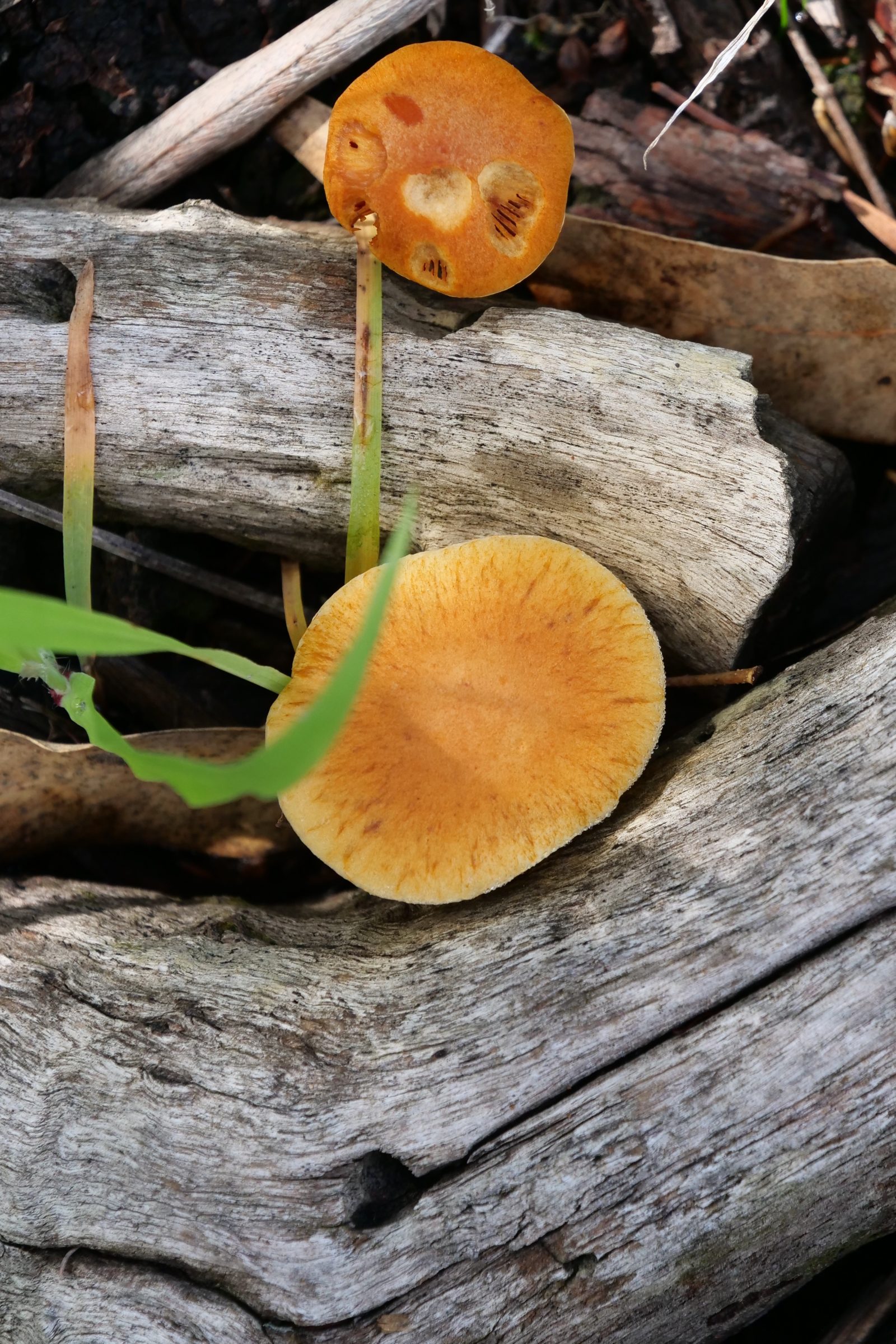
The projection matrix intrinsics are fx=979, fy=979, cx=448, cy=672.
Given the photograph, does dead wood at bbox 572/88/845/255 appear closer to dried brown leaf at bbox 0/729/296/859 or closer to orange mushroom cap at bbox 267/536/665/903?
orange mushroom cap at bbox 267/536/665/903

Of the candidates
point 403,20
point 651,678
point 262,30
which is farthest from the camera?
point 262,30

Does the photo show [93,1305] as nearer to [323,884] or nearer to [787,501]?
[323,884]

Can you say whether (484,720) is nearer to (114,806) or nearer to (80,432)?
A: (114,806)

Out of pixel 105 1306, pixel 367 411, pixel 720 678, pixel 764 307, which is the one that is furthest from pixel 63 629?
pixel 764 307

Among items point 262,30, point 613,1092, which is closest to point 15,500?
point 262,30

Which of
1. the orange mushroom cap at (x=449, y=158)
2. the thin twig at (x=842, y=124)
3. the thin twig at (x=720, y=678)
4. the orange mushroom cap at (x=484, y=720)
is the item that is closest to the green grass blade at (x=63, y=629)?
the orange mushroom cap at (x=484, y=720)

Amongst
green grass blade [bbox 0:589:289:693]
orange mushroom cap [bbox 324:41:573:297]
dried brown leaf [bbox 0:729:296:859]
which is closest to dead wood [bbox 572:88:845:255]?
orange mushroom cap [bbox 324:41:573:297]

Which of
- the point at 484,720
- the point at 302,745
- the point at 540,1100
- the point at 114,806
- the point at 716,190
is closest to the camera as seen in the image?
the point at 302,745
